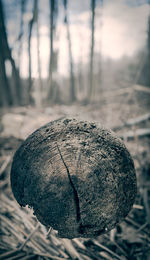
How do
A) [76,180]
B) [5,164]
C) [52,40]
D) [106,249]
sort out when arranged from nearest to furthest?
[76,180]
[106,249]
[5,164]
[52,40]

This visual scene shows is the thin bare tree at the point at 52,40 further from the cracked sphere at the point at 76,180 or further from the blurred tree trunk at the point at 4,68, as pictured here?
the cracked sphere at the point at 76,180

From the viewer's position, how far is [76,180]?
1262 mm

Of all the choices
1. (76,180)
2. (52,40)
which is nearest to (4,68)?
(52,40)

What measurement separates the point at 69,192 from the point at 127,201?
544 millimetres

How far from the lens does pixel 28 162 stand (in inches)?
54.5

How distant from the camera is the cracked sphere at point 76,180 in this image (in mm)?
1272

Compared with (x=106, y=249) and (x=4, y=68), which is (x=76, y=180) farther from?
(x=4, y=68)

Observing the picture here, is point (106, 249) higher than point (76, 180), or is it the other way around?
point (76, 180)

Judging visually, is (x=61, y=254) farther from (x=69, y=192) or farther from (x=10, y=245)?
(x=69, y=192)

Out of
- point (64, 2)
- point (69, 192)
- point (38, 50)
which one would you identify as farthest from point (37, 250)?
point (38, 50)

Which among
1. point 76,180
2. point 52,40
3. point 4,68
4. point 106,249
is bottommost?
point 106,249

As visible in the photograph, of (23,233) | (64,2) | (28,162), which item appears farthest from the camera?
(64,2)

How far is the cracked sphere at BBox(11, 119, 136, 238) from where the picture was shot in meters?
1.27

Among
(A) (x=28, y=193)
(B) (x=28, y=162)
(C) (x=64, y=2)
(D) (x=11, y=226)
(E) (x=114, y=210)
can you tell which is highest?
(C) (x=64, y=2)
